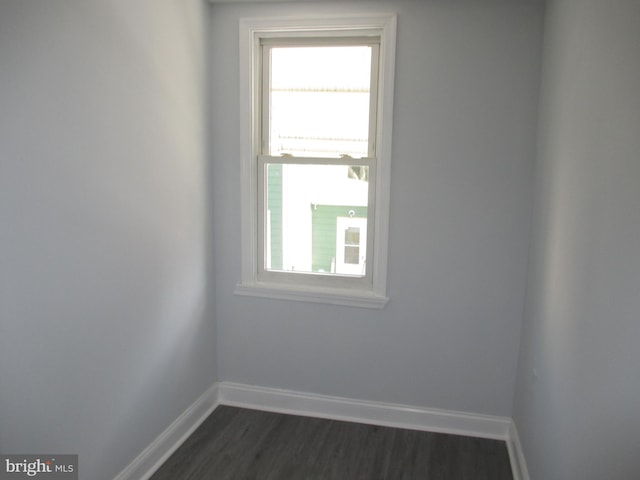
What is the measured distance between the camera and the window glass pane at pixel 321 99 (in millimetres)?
2799

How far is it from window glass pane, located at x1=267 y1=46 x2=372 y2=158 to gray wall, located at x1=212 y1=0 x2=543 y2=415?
22cm

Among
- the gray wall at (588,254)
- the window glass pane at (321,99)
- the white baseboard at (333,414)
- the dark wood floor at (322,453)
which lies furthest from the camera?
the window glass pane at (321,99)

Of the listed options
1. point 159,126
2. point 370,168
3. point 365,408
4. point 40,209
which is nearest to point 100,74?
point 159,126

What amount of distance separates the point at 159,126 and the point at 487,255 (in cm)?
188

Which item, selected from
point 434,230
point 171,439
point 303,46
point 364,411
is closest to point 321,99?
point 303,46

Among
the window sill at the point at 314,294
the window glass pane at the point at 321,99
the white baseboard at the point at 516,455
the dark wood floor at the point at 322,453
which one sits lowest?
the dark wood floor at the point at 322,453

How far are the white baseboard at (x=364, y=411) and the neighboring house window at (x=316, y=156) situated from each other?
0.65 m

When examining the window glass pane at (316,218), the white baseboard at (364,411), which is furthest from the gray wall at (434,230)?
the window glass pane at (316,218)

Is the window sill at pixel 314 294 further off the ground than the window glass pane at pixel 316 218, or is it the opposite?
the window glass pane at pixel 316 218

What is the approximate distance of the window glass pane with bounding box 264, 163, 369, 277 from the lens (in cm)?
290

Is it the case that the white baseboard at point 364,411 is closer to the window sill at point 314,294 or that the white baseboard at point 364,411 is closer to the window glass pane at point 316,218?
the window sill at point 314,294

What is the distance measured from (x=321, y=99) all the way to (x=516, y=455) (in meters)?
2.24

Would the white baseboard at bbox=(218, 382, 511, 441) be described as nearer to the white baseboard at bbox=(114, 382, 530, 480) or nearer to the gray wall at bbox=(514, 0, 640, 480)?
the white baseboard at bbox=(114, 382, 530, 480)

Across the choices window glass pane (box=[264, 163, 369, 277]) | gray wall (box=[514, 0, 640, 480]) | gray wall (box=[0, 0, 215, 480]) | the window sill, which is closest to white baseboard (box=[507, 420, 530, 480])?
gray wall (box=[514, 0, 640, 480])
